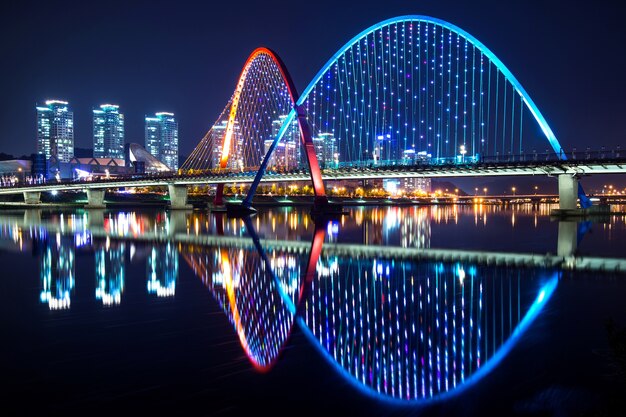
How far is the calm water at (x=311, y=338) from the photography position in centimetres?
676

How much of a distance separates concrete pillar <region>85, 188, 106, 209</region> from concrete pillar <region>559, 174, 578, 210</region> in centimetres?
6787

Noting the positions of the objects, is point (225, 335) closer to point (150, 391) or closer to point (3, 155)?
point (150, 391)

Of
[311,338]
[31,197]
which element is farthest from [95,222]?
[31,197]

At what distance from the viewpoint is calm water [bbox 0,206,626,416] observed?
266 inches

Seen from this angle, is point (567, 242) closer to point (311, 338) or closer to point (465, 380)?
point (311, 338)

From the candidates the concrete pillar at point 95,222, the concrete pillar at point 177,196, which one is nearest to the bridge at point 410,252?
the concrete pillar at point 95,222

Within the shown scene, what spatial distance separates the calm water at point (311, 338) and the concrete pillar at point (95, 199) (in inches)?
2749

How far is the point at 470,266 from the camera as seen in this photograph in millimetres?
19266

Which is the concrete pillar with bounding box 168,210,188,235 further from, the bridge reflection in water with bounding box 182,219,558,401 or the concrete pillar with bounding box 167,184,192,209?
the concrete pillar with bounding box 167,184,192,209

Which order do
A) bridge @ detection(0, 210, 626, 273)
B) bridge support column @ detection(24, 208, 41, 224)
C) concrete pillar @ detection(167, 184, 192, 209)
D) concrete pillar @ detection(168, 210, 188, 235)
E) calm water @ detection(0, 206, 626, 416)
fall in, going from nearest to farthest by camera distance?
calm water @ detection(0, 206, 626, 416)
bridge @ detection(0, 210, 626, 273)
concrete pillar @ detection(168, 210, 188, 235)
bridge support column @ detection(24, 208, 41, 224)
concrete pillar @ detection(167, 184, 192, 209)

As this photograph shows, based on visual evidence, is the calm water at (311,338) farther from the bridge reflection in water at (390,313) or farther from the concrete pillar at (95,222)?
the concrete pillar at (95,222)

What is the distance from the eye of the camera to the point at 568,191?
48.0 meters

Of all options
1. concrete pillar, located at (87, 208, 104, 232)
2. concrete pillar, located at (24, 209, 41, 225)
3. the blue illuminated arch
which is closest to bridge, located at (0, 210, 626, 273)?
concrete pillar, located at (87, 208, 104, 232)

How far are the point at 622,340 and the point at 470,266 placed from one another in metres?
12.6
